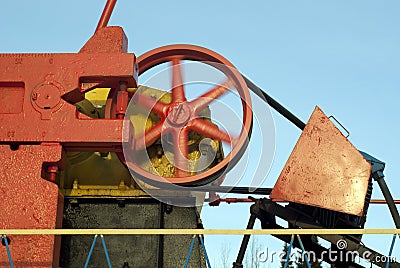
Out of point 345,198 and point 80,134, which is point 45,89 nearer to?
point 80,134

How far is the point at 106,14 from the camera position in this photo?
25.9 feet

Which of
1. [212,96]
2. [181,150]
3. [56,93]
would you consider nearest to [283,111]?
[212,96]

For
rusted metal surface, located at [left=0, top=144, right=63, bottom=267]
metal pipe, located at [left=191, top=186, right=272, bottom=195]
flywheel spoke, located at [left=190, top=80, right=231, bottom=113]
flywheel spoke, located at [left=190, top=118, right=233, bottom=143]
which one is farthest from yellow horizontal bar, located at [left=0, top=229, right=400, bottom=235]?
flywheel spoke, located at [left=190, top=80, right=231, bottom=113]

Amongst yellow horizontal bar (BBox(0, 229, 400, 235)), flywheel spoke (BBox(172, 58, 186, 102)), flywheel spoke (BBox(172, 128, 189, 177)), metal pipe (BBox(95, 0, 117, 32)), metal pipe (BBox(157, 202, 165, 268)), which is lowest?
yellow horizontal bar (BBox(0, 229, 400, 235))

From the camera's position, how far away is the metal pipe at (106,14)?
7.81 m

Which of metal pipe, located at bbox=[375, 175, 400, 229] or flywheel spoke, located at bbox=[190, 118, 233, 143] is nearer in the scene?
flywheel spoke, located at bbox=[190, 118, 233, 143]

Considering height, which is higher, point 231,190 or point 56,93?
point 56,93

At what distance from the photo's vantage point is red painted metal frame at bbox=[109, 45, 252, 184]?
7111mm

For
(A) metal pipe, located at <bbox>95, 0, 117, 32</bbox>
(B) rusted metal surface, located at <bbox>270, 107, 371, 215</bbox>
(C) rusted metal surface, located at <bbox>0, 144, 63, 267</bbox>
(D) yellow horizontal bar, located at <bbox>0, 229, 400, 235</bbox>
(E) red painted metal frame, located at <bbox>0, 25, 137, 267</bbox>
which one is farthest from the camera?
(A) metal pipe, located at <bbox>95, 0, 117, 32</bbox>

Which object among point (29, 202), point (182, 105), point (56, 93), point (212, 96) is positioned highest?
point (212, 96)

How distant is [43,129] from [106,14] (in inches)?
77.4

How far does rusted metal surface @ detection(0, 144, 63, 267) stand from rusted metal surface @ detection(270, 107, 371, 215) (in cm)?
233

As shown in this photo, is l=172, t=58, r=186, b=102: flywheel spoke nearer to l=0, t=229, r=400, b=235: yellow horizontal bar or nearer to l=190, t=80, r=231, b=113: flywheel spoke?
l=190, t=80, r=231, b=113: flywheel spoke

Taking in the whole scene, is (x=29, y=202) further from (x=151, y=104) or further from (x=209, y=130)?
(x=209, y=130)
